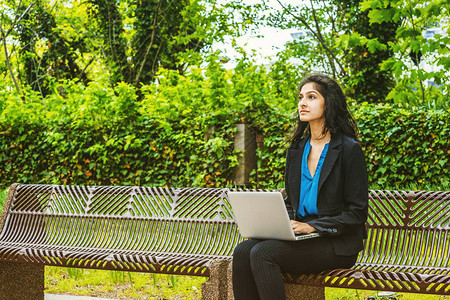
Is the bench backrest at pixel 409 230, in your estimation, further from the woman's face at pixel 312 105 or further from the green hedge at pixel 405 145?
the green hedge at pixel 405 145

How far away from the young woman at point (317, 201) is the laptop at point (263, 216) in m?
0.05

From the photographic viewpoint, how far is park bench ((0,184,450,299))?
3.26 m

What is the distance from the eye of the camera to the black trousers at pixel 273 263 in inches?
111

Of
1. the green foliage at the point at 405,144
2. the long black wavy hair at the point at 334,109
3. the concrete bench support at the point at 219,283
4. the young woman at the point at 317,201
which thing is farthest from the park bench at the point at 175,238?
the green foliage at the point at 405,144

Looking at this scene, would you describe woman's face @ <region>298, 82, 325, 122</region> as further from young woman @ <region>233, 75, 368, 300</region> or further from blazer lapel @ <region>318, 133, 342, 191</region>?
blazer lapel @ <region>318, 133, 342, 191</region>

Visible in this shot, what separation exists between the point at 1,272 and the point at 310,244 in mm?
2543

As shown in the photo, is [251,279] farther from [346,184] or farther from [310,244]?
[346,184]

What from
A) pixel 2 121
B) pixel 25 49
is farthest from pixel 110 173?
pixel 25 49

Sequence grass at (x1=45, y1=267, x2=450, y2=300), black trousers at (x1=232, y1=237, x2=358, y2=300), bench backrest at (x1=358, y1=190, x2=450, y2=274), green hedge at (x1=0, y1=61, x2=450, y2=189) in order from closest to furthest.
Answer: black trousers at (x1=232, y1=237, x2=358, y2=300)
bench backrest at (x1=358, y1=190, x2=450, y2=274)
grass at (x1=45, y1=267, x2=450, y2=300)
green hedge at (x1=0, y1=61, x2=450, y2=189)

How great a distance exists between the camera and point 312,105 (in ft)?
10.6

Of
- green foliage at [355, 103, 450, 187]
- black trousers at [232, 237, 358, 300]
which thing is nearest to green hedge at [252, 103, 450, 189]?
green foliage at [355, 103, 450, 187]

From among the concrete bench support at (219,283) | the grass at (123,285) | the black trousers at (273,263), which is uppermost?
the black trousers at (273,263)

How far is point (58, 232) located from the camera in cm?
473

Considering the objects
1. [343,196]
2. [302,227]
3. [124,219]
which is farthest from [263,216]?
[124,219]
